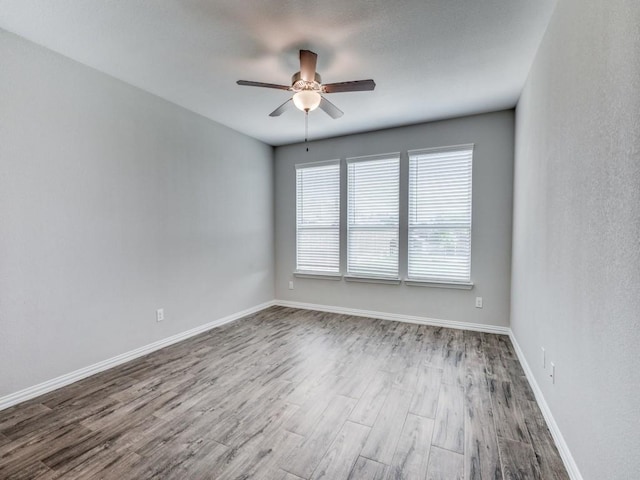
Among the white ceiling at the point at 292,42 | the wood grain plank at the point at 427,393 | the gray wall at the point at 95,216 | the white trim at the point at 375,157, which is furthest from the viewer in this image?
the white trim at the point at 375,157

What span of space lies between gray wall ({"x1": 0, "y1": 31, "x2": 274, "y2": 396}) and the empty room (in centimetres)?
2

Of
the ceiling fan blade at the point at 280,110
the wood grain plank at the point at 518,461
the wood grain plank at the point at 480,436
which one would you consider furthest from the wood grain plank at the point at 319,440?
the ceiling fan blade at the point at 280,110

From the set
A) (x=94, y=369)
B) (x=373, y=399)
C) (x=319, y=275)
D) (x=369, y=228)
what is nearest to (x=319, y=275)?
(x=319, y=275)

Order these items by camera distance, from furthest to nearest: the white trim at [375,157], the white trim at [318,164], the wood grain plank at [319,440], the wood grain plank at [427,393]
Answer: the white trim at [318,164]
the white trim at [375,157]
the wood grain plank at [427,393]
the wood grain plank at [319,440]

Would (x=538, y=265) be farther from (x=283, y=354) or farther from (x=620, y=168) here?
(x=283, y=354)

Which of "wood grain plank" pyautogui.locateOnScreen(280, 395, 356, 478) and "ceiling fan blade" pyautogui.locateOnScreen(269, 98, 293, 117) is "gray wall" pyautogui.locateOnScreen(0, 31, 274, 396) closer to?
"ceiling fan blade" pyautogui.locateOnScreen(269, 98, 293, 117)

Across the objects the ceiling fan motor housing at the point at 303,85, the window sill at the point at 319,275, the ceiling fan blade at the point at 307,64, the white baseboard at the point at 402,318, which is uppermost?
the ceiling fan blade at the point at 307,64

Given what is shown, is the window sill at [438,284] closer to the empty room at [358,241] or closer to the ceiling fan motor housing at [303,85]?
the empty room at [358,241]

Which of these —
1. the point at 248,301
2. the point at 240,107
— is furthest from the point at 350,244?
the point at 240,107

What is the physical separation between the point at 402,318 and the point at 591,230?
3.09 metres

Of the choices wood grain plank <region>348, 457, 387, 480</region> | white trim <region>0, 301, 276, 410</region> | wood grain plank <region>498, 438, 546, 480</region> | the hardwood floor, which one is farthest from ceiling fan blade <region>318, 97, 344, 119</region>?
white trim <region>0, 301, 276, 410</region>

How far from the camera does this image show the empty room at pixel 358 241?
1.55 metres

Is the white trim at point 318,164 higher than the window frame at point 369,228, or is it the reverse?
the white trim at point 318,164

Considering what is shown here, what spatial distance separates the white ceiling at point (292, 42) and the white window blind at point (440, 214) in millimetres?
802
